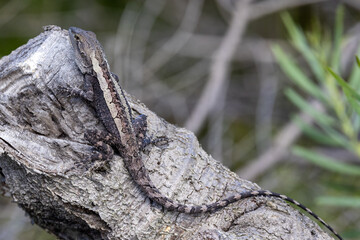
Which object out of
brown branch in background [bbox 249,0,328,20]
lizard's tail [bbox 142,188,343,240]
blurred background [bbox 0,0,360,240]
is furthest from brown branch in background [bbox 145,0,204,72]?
lizard's tail [bbox 142,188,343,240]

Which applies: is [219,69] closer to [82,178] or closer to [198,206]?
[198,206]

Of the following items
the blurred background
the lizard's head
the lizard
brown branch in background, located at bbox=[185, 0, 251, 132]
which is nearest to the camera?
the lizard

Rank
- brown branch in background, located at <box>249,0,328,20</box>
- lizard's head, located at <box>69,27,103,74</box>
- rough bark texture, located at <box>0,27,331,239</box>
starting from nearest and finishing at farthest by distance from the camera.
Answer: rough bark texture, located at <box>0,27,331,239</box>, lizard's head, located at <box>69,27,103,74</box>, brown branch in background, located at <box>249,0,328,20</box>

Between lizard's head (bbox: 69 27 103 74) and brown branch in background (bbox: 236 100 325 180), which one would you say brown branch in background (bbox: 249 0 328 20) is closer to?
brown branch in background (bbox: 236 100 325 180)

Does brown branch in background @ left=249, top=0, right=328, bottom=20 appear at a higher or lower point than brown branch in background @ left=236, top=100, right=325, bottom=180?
higher

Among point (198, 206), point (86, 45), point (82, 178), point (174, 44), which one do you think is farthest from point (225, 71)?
point (82, 178)

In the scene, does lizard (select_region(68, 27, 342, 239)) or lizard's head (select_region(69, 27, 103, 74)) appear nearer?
lizard (select_region(68, 27, 342, 239))
